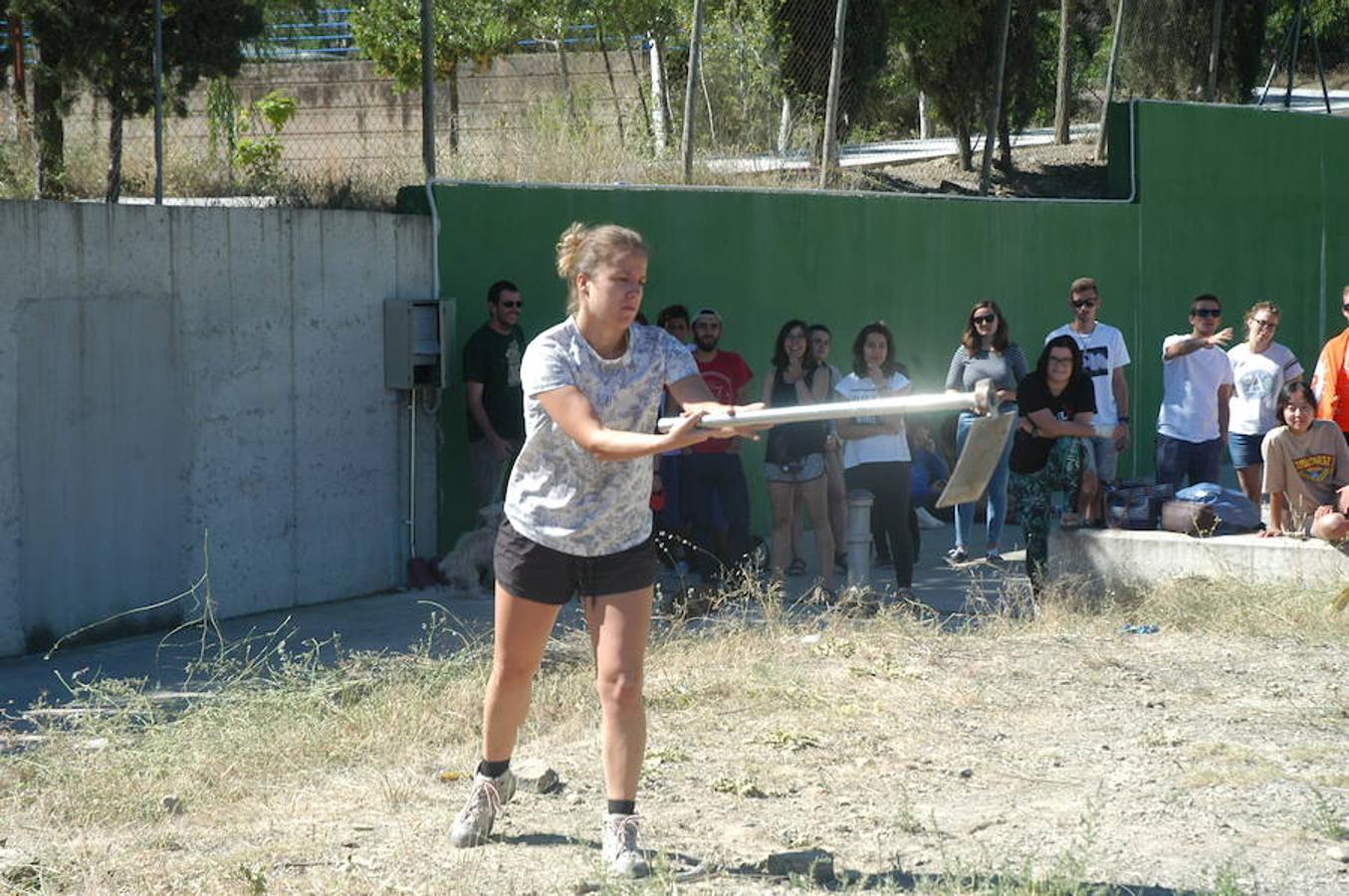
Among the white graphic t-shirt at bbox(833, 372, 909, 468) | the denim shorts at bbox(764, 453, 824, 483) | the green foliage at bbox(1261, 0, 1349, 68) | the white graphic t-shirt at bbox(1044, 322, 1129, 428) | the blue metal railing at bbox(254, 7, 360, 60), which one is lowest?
the denim shorts at bbox(764, 453, 824, 483)

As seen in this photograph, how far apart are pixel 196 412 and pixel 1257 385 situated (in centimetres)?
646

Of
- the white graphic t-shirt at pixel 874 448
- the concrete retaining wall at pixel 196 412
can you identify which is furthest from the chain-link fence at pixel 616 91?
the white graphic t-shirt at pixel 874 448

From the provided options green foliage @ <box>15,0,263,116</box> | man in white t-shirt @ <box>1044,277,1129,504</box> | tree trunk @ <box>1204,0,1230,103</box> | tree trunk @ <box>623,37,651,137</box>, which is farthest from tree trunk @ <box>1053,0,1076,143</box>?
green foliage @ <box>15,0,263,116</box>

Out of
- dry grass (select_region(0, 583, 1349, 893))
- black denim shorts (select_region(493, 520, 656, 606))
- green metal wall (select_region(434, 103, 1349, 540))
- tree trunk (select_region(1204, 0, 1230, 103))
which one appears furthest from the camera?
tree trunk (select_region(1204, 0, 1230, 103))

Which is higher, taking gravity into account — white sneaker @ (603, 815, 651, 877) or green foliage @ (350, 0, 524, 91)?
green foliage @ (350, 0, 524, 91)

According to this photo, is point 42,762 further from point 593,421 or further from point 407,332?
point 407,332

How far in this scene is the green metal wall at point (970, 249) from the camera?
1166cm

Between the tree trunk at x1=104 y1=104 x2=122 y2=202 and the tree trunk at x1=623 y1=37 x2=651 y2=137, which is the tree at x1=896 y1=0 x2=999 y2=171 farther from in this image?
the tree trunk at x1=104 y1=104 x2=122 y2=202

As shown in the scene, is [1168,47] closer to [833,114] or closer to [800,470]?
[833,114]

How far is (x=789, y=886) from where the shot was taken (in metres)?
5.17

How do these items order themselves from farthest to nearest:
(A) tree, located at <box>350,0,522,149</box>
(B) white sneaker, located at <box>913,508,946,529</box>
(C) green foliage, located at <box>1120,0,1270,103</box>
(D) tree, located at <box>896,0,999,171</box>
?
(C) green foliage, located at <box>1120,0,1270,103</box> < (D) tree, located at <box>896,0,999,171</box> < (A) tree, located at <box>350,0,522,149</box> < (B) white sneaker, located at <box>913,508,946,529</box>

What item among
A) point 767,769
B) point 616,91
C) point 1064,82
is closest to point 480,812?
point 767,769

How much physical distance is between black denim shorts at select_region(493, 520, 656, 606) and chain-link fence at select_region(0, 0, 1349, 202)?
6.31 meters

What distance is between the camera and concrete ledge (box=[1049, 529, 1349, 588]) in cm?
943
